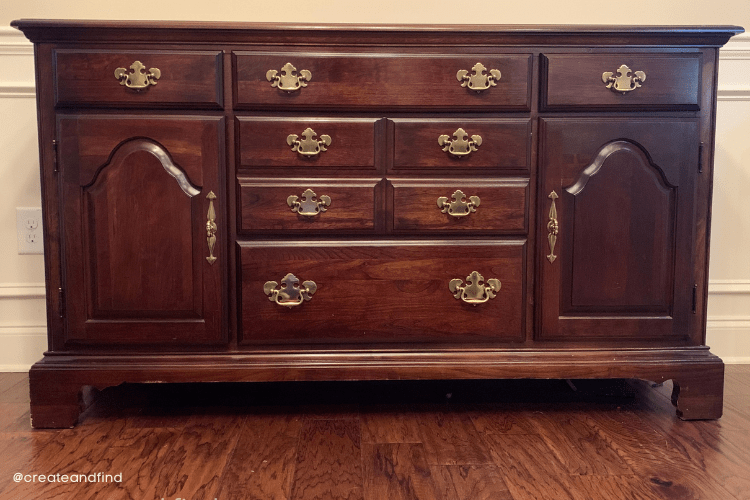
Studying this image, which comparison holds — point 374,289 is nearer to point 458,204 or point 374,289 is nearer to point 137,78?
point 458,204

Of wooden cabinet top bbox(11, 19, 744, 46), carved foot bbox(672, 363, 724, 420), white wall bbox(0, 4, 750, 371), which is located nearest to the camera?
wooden cabinet top bbox(11, 19, 744, 46)

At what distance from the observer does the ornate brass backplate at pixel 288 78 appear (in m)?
1.27

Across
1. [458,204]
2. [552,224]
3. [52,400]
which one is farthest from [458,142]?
[52,400]

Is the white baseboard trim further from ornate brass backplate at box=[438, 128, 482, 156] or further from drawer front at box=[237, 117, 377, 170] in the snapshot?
ornate brass backplate at box=[438, 128, 482, 156]

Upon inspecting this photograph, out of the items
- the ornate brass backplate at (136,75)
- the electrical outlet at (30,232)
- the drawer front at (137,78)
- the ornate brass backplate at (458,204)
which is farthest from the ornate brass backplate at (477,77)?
the electrical outlet at (30,232)

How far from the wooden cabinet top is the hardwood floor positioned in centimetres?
81

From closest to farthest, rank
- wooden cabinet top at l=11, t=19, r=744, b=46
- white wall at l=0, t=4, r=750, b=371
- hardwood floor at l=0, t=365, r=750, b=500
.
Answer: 1. hardwood floor at l=0, t=365, r=750, b=500
2. wooden cabinet top at l=11, t=19, r=744, b=46
3. white wall at l=0, t=4, r=750, b=371

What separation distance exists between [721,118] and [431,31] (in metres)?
1.04

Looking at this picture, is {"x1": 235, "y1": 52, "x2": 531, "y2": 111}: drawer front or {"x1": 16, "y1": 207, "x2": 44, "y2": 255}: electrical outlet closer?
{"x1": 235, "y1": 52, "x2": 531, "y2": 111}: drawer front

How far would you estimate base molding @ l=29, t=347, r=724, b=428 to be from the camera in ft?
4.29

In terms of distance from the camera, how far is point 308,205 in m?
1.30

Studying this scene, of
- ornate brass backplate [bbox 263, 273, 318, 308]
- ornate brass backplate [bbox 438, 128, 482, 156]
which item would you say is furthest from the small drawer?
ornate brass backplate [bbox 263, 273, 318, 308]

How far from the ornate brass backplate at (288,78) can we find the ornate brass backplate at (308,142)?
0.09m

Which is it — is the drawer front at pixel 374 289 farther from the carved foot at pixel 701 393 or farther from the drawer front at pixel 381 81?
the carved foot at pixel 701 393
